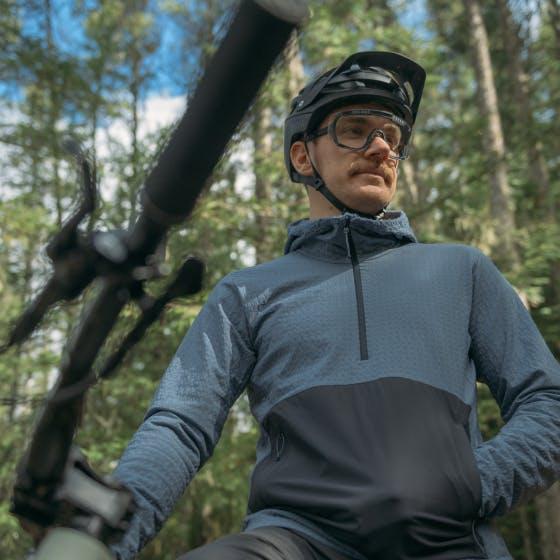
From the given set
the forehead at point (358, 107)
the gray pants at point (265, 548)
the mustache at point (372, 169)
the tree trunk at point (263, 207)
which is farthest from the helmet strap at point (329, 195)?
the tree trunk at point (263, 207)

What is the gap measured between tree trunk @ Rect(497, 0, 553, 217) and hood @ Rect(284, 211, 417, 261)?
46.5 feet

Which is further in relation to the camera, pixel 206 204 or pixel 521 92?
pixel 521 92

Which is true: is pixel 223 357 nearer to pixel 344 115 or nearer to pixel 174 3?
pixel 344 115

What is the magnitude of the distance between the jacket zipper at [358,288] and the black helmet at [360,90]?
404 millimetres

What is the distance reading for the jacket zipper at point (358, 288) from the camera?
7.36 ft

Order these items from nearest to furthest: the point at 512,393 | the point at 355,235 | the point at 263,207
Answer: the point at 512,393 → the point at 355,235 → the point at 263,207

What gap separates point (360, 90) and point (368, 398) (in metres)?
1.24

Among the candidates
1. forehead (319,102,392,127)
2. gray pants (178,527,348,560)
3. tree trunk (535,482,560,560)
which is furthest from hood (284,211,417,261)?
tree trunk (535,482,560,560)

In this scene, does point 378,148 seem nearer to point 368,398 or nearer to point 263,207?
point 368,398

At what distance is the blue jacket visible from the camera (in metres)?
1.93

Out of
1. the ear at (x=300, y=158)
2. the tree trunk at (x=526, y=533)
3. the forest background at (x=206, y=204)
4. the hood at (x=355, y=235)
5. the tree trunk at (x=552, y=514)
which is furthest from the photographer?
the tree trunk at (x=526, y=533)

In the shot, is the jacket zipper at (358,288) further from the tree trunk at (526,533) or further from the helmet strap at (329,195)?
the tree trunk at (526,533)

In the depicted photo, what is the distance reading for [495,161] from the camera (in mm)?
11828

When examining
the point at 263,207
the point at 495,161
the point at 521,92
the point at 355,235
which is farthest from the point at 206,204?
the point at 521,92
